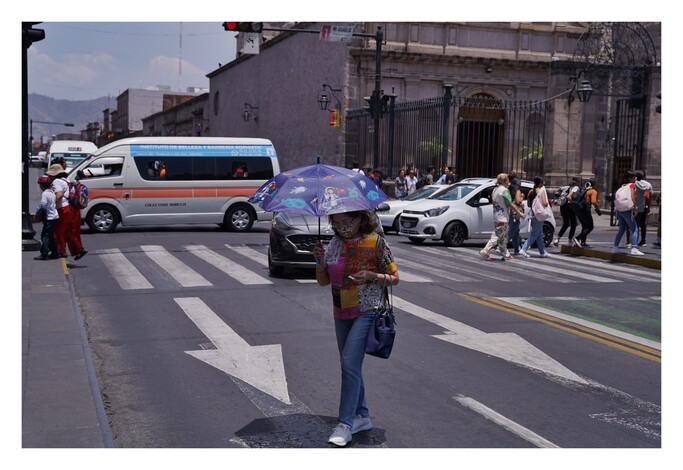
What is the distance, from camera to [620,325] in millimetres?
10586

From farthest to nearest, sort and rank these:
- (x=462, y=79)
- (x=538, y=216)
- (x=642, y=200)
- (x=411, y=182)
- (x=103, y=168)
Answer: (x=462, y=79) < (x=411, y=182) < (x=103, y=168) < (x=642, y=200) < (x=538, y=216)

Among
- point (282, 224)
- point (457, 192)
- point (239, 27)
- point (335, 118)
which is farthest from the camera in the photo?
point (335, 118)

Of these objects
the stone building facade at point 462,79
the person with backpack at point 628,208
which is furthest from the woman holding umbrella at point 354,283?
the stone building facade at point 462,79

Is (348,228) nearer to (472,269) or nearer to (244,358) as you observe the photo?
(244,358)

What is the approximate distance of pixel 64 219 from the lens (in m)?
15.3

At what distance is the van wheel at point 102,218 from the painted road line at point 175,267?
362cm

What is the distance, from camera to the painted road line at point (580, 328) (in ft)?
29.8

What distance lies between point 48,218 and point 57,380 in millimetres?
8746

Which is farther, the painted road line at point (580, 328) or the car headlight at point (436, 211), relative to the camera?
the car headlight at point (436, 211)

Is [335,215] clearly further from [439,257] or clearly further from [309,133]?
[309,133]

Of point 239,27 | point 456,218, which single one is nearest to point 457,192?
point 456,218

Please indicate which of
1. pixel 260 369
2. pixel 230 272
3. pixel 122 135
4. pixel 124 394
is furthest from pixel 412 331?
pixel 122 135

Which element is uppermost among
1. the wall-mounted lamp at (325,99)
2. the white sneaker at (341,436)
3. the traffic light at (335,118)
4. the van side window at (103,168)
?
the wall-mounted lamp at (325,99)

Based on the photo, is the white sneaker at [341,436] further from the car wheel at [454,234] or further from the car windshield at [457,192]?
the car windshield at [457,192]
